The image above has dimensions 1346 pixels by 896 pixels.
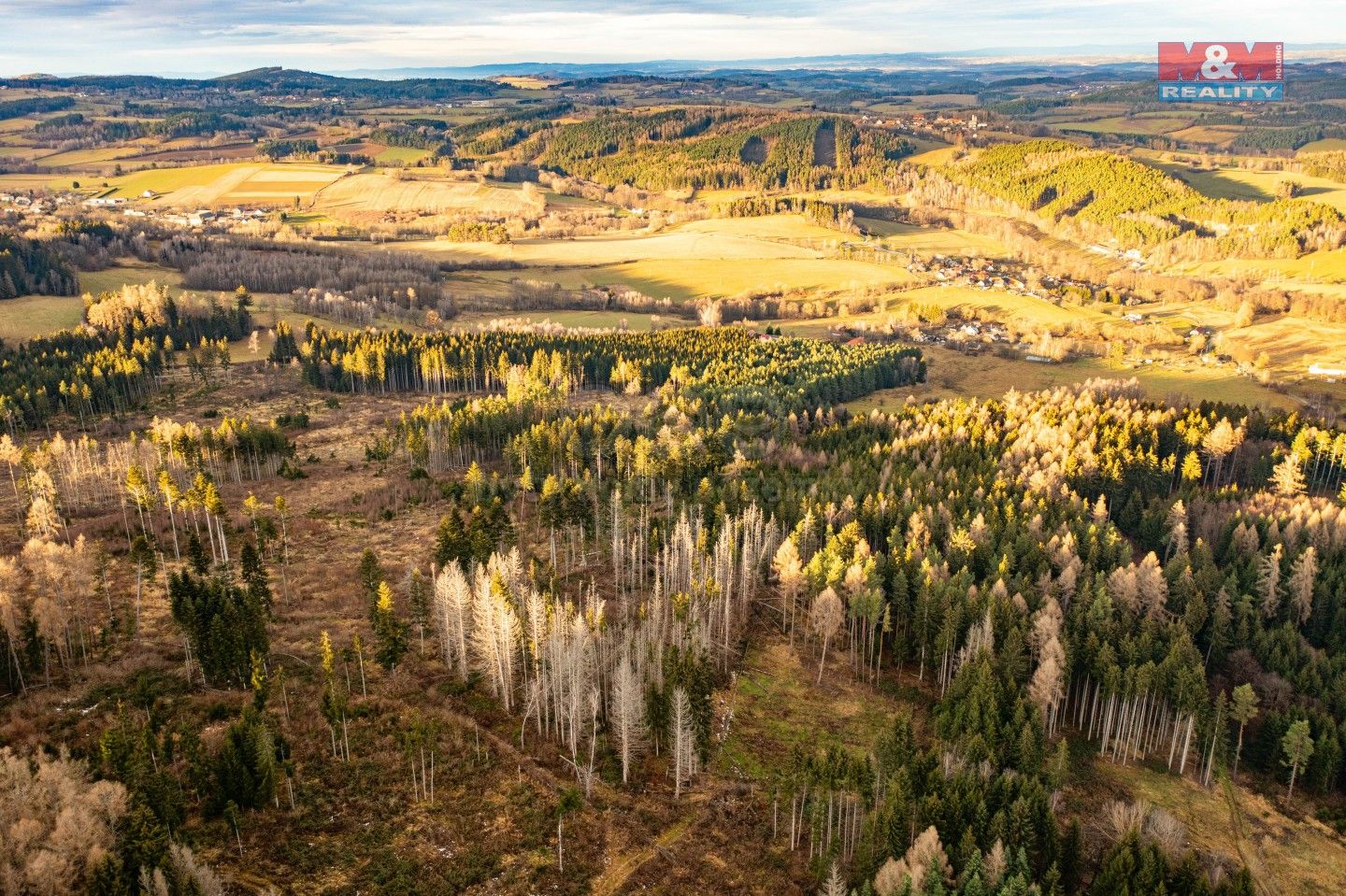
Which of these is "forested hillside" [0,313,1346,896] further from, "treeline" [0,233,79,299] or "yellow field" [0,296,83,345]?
"treeline" [0,233,79,299]

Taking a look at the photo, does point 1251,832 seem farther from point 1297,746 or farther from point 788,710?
point 788,710

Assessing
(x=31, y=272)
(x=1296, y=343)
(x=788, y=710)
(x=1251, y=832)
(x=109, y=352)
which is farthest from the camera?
(x=31, y=272)

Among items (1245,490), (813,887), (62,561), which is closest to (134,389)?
(62,561)

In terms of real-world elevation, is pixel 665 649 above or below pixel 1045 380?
above

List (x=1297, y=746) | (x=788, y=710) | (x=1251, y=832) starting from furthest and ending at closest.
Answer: (x=788, y=710) → (x=1297, y=746) → (x=1251, y=832)

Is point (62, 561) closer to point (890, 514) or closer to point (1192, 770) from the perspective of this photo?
point (890, 514)

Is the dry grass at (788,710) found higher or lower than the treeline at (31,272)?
lower

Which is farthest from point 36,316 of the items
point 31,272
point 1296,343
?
point 1296,343

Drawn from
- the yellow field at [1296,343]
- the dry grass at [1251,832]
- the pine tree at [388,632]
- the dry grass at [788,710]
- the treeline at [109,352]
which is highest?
the treeline at [109,352]

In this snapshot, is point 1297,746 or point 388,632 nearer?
point 1297,746

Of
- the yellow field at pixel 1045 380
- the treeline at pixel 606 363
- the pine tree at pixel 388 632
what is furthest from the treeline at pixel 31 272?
the pine tree at pixel 388 632

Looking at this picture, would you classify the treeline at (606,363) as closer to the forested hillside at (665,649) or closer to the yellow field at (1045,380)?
the yellow field at (1045,380)
